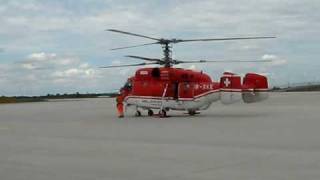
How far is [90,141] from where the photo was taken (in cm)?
1720

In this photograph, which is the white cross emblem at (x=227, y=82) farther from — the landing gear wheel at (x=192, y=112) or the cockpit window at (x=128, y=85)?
the cockpit window at (x=128, y=85)

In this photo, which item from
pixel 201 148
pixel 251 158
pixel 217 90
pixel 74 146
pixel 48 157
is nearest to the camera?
pixel 251 158

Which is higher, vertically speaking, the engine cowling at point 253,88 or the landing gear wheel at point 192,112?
the engine cowling at point 253,88

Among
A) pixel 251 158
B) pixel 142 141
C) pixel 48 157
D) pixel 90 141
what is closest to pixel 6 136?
pixel 90 141

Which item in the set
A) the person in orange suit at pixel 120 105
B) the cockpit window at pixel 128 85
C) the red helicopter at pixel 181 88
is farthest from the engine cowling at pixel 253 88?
the cockpit window at pixel 128 85

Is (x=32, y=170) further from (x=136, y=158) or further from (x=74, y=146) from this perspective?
(x=74, y=146)

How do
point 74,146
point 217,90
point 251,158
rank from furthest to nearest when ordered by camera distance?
1. point 217,90
2. point 74,146
3. point 251,158

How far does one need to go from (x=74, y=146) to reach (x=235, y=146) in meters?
4.48

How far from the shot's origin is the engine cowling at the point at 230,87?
29.7 m

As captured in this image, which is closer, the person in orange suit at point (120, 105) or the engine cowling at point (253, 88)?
the engine cowling at point (253, 88)

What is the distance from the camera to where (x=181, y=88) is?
3128cm

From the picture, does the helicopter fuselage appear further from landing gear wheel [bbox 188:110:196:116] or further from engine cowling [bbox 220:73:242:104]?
landing gear wheel [bbox 188:110:196:116]

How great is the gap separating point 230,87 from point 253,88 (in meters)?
1.22

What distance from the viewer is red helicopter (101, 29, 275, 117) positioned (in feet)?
97.9
